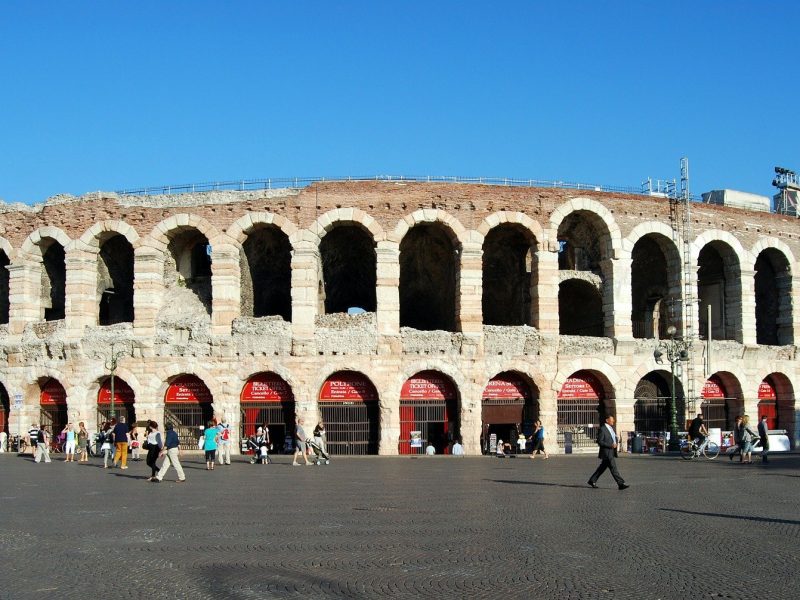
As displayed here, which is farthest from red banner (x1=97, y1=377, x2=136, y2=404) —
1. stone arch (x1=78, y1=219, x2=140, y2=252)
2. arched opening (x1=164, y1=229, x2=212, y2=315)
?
stone arch (x1=78, y1=219, x2=140, y2=252)

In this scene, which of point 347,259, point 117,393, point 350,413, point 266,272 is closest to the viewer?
point 350,413

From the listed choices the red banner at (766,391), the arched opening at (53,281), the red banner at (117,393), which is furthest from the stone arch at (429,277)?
the arched opening at (53,281)

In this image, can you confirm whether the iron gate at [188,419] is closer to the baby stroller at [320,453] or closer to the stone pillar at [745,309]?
the baby stroller at [320,453]

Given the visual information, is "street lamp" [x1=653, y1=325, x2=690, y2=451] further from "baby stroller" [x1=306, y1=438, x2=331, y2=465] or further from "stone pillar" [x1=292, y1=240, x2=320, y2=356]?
"stone pillar" [x1=292, y1=240, x2=320, y2=356]

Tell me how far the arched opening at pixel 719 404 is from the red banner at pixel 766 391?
1.57m

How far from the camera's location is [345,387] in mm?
30469

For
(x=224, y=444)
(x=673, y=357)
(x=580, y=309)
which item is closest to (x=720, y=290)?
(x=673, y=357)

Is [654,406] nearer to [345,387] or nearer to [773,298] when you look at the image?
[773,298]

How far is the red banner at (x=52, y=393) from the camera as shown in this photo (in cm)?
3222

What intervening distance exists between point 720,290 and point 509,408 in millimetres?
11198


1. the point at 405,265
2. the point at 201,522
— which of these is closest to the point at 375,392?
the point at 405,265

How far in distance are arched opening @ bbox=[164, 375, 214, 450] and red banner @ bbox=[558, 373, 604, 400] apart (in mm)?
13391

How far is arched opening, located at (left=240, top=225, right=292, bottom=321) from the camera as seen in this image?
108 feet

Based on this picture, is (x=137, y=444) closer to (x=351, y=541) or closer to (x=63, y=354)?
(x=63, y=354)
